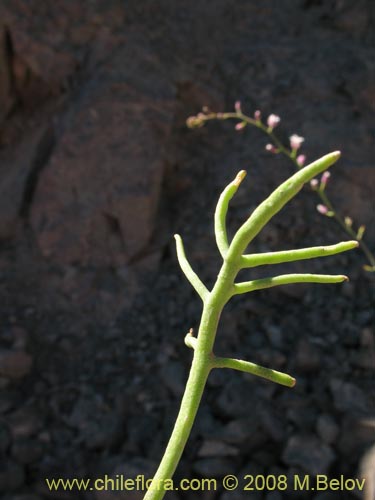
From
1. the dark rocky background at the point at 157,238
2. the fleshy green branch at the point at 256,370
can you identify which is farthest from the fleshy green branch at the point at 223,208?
the dark rocky background at the point at 157,238

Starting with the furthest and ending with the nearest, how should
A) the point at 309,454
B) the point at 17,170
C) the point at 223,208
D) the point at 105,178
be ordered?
the point at 17,170
the point at 105,178
the point at 309,454
the point at 223,208

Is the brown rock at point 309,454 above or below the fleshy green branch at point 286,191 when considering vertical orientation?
below

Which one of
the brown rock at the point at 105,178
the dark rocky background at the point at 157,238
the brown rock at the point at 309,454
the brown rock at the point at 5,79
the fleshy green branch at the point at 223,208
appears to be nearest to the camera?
the fleshy green branch at the point at 223,208

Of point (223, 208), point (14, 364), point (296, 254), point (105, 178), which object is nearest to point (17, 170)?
point (105, 178)

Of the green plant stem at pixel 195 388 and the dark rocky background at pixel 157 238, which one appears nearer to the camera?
the green plant stem at pixel 195 388

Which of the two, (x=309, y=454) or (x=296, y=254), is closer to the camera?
(x=296, y=254)

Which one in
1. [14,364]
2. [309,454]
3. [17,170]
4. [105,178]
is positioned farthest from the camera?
[17,170]

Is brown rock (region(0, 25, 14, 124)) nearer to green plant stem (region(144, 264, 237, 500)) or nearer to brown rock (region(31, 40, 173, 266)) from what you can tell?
brown rock (region(31, 40, 173, 266))

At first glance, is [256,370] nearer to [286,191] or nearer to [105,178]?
[286,191]

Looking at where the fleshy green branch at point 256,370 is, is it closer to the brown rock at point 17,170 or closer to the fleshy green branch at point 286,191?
the fleshy green branch at point 286,191
